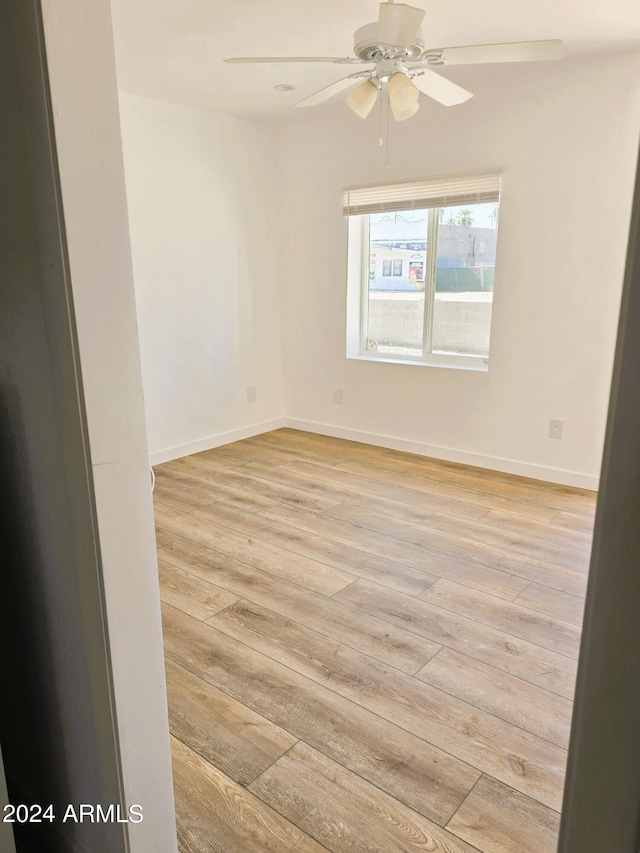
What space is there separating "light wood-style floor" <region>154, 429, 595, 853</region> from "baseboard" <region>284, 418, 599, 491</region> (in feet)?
0.36

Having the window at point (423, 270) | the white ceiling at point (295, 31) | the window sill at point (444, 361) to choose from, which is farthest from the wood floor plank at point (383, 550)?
the white ceiling at point (295, 31)

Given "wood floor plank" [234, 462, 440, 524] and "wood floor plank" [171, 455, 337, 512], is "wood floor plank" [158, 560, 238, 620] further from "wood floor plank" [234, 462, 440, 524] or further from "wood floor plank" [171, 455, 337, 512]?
"wood floor plank" [234, 462, 440, 524]

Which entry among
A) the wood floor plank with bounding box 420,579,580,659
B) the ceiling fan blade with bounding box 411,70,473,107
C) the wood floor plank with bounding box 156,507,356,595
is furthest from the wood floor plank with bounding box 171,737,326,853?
the ceiling fan blade with bounding box 411,70,473,107

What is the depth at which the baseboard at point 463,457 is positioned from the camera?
3.78 metres

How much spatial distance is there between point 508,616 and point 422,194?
2.85 m

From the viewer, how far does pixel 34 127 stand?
0.95 metres

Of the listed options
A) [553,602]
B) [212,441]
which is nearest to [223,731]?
[553,602]

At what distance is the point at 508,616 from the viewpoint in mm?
2369

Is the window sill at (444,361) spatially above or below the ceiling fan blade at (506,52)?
below

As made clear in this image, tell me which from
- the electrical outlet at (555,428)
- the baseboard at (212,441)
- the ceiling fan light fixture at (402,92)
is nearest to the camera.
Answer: the ceiling fan light fixture at (402,92)

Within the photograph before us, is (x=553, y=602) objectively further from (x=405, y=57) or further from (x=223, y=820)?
(x=405, y=57)

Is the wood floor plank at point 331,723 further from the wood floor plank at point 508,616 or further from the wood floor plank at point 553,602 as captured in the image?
the wood floor plank at point 553,602

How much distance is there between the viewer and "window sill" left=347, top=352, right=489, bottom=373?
4.15 metres

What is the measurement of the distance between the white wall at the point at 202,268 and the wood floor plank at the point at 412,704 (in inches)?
89.5
